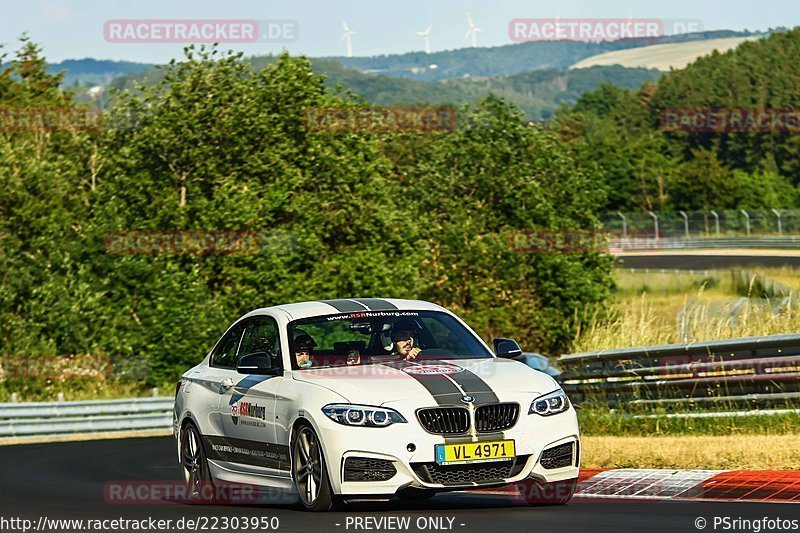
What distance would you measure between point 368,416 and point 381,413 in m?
0.09

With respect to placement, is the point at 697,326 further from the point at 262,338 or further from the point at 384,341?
the point at 262,338

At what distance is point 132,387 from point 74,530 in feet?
111

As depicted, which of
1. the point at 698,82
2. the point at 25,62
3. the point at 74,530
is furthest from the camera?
the point at 698,82

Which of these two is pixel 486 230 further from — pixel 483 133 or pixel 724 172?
pixel 724 172

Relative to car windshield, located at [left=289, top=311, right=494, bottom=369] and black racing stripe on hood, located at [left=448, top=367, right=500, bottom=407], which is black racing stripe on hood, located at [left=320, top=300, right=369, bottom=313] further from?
black racing stripe on hood, located at [left=448, top=367, right=500, bottom=407]

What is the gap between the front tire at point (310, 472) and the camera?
9328 millimetres

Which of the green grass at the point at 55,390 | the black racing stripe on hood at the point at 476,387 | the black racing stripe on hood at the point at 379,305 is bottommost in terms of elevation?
the green grass at the point at 55,390

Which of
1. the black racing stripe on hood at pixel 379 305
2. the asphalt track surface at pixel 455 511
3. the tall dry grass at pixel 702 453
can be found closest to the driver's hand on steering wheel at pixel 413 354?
the black racing stripe on hood at pixel 379 305

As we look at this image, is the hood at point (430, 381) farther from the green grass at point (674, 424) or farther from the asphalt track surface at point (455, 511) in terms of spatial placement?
the green grass at point (674, 424)

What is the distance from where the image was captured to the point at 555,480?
31.4 feet

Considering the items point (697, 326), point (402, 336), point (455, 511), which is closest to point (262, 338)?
point (402, 336)

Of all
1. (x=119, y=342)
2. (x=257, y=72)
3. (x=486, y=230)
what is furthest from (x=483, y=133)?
(x=119, y=342)

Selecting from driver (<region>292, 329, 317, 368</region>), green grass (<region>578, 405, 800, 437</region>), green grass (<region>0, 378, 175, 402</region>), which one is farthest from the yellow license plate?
green grass (<region>0, 378, 175, 402</region>)

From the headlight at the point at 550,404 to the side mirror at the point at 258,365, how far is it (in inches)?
77.9
